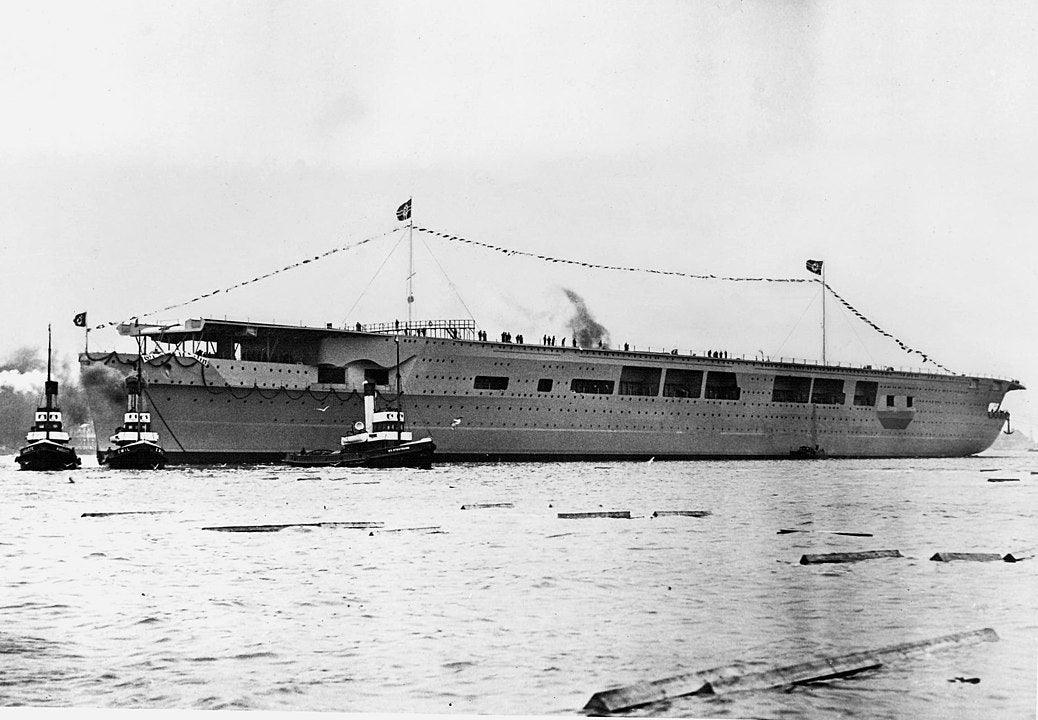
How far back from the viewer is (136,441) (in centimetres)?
2898

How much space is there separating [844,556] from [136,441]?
2222 cm

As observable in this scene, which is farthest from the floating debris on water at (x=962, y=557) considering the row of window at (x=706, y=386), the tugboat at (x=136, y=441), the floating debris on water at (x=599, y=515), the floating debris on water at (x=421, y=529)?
the row of window at (x=706, y=386)

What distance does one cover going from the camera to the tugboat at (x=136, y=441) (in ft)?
94.9

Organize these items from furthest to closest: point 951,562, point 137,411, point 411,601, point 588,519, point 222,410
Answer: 1. point 222,410
2. point 137,411
3. point 588,519
4. point 951,562
5. point 411,601

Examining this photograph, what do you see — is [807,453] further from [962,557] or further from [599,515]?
[962,557]

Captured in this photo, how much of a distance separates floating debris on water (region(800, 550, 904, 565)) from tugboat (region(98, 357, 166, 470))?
21.6 m

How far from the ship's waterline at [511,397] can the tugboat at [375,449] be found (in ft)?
2.79

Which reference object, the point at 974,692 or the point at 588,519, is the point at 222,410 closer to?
the point at 588,519

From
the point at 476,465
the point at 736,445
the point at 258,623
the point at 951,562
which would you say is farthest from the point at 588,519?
the point at 736,445

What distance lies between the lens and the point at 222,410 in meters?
31.6

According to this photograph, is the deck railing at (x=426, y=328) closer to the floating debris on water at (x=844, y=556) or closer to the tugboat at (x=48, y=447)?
the tugboat at (x=48, y=447)

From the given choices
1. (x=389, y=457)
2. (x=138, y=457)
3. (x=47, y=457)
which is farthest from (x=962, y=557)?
(x=47, y=457)

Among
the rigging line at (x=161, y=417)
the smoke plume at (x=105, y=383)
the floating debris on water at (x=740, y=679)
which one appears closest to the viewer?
the floating debris on water at (x=740, y=679)

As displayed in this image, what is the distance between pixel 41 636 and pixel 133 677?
1.40 m
